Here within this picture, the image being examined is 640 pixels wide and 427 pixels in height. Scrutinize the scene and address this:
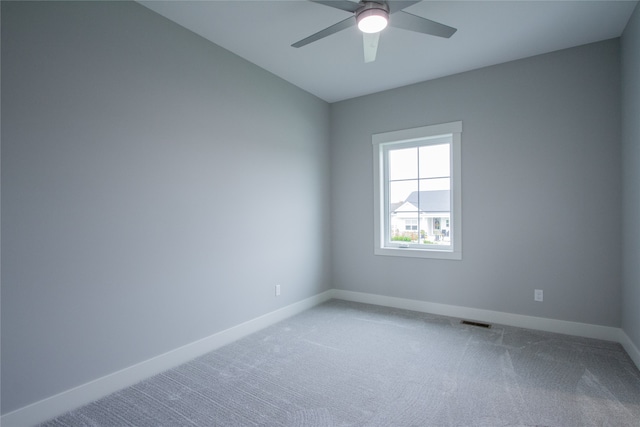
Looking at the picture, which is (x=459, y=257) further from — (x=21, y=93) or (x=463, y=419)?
(x=21, y=93)

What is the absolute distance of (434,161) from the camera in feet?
12.1

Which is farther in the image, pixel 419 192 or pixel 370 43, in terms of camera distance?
pixel 419 192

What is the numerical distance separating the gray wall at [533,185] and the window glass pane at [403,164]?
0.31 meters

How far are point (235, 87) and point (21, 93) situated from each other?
159 cm

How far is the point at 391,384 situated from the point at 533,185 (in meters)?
2.31

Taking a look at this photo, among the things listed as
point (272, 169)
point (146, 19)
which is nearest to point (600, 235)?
point (272, 169)

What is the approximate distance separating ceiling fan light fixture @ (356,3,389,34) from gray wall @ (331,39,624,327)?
1.75 meters

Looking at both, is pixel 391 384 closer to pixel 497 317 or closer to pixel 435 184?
pixel 497 317

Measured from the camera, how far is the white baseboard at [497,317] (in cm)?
283

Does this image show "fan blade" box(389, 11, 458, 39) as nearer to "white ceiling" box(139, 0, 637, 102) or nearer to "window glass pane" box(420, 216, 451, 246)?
"white ceiling" box(139, 0, 637, 102)

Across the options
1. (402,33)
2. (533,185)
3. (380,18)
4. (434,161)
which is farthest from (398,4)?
(533,185)

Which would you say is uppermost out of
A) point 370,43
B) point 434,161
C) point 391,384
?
point 370,43

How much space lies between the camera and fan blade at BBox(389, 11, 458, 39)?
199 cm

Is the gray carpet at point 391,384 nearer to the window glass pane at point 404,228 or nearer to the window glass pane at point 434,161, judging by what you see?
the window glass pane at point 404,228
